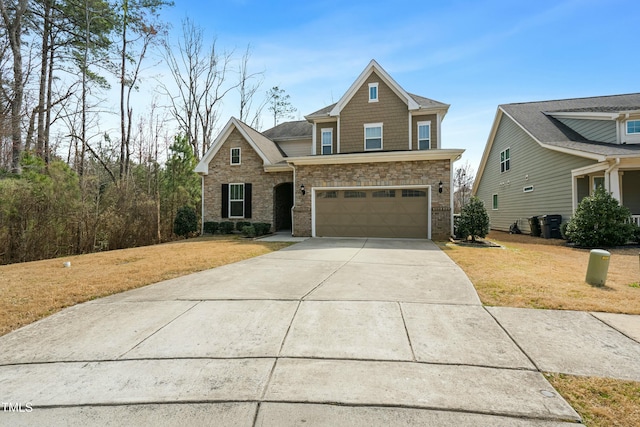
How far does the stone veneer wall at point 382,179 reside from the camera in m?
12.8

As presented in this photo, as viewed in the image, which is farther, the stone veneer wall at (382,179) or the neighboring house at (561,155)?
the stone veneer wall at (382,179)

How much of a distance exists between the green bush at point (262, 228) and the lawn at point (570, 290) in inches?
357

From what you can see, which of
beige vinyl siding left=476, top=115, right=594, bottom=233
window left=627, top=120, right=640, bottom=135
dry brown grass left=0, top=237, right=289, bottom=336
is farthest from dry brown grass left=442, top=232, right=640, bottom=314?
window left=627, top=120, right=640, bottom=135

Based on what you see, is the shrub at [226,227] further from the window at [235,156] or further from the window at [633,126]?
the window at [633,126]

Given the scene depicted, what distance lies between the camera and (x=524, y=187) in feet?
55.8

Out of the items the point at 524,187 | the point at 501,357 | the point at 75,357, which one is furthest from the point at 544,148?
the point at 75,357

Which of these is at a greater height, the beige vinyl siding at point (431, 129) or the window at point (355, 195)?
the beige vinyl siding at point (431, 129)

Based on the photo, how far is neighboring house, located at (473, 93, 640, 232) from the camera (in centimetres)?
1227

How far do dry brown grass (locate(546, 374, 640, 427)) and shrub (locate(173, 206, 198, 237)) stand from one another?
16.7 m

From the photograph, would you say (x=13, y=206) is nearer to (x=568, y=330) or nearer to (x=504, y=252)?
(x=568, y=330)

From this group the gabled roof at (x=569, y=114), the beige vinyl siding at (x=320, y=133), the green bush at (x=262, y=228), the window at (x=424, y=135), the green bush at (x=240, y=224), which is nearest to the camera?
the gabled roof at (x=569, y=114)

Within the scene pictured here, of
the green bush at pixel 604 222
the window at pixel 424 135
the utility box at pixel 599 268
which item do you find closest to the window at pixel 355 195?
the window at pixel 424 135

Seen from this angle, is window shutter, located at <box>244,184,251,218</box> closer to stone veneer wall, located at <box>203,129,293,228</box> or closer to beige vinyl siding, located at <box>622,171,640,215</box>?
stone veneer wall, located at <box>203,129,293,228</box>

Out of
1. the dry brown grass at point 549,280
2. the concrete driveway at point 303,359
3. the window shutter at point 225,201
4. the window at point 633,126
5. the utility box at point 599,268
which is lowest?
the concrete driveway at point 303,359
